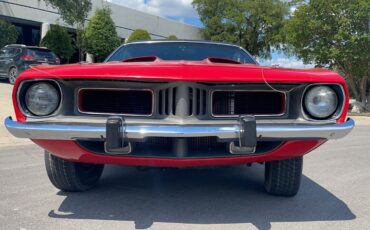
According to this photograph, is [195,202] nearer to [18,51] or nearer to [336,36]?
[18,51]

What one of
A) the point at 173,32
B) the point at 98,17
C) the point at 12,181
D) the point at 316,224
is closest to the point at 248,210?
the point at 316,224

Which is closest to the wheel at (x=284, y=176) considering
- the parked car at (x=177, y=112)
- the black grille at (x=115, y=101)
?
the parked car at (x=177, y=112)

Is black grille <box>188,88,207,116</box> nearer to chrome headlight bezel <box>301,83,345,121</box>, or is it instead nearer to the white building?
chrome headlight bezel <box>301,83,345,121</box>

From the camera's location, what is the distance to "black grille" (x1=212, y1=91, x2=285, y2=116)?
126 inches

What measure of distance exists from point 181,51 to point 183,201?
1797mm

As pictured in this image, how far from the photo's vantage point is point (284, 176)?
3713 millimetres

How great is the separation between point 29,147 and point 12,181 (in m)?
2.57

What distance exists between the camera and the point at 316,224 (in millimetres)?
3254

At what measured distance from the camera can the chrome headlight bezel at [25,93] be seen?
3.08m

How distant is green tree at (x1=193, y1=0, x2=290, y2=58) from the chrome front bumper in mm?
34121

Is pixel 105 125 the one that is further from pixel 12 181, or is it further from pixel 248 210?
pixel 12 181

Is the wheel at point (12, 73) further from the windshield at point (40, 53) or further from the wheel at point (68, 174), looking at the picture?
the wheel at point (68, 174)

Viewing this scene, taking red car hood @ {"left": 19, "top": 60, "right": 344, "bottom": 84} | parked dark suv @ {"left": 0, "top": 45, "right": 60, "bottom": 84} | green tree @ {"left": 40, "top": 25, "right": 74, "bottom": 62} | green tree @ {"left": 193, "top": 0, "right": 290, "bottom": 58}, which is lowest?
red car hood @ {"left": 19, "top": 60, "right": 344, "bottom": 84}

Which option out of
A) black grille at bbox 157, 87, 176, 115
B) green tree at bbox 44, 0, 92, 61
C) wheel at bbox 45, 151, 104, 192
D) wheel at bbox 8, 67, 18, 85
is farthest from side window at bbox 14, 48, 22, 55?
black grille at bbox 157, 87, 176, 115
